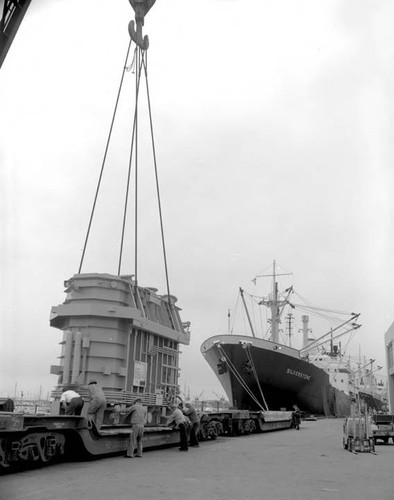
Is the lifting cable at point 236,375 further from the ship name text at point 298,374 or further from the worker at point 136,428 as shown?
the worker at point 136,428

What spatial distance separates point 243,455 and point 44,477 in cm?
621

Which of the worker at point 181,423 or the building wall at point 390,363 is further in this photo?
the building wall at point 390,363

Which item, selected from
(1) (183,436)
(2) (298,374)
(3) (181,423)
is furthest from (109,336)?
(2) (298,374)

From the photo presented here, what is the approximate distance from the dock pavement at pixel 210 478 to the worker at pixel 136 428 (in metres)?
0.27

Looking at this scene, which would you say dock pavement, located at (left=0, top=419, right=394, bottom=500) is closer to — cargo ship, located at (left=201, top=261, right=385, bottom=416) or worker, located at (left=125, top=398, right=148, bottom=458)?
worker, located at (left=125, top=398, right=148, bottom=458)

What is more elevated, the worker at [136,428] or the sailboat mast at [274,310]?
the sailboat mast at [274,310]

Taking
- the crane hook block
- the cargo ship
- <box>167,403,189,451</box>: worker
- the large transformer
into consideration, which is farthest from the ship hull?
the crane hook block

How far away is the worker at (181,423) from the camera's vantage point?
14.6m

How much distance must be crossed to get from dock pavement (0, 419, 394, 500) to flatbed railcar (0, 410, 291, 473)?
25 cm

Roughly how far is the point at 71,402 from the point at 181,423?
3.92 meters

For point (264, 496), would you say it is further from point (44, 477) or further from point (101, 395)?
point (101, 395)

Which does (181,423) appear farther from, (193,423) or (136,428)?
(136,428)

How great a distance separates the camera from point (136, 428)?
1270 centimetres

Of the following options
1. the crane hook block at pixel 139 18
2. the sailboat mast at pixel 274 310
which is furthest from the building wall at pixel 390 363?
the crane hook block at pixel 139 18
